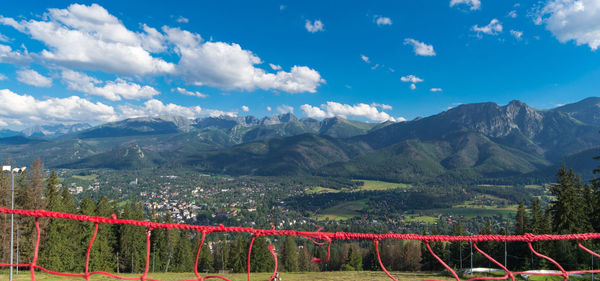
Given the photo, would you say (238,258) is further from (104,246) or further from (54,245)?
(54,245)

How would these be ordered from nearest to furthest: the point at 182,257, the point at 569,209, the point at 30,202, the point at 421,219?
the point at 30,202 → the point at 569,209 → the point at 182,257 → the point at 421,219

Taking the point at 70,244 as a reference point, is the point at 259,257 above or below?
below

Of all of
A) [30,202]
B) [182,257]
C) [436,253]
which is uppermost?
[30,202]

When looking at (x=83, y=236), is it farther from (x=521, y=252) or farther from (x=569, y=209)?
(x=569, y=209)

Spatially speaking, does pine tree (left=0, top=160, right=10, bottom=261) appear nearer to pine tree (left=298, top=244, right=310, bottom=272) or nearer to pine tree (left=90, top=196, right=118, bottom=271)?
pine tree (left=90, top=196, right=118, bottom=271)

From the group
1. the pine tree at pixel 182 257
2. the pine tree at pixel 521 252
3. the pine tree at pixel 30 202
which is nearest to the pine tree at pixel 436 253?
the pine tree at pixel 521 252

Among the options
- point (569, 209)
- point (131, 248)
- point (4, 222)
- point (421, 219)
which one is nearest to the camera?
point (4, 222)

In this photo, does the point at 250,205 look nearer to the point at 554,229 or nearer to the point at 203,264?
the point at 203,264

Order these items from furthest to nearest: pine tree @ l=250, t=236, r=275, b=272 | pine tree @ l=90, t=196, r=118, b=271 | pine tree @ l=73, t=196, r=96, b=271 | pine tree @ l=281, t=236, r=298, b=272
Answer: pine tree @ l=281, t=236, r=298, b=272
pine tree @ l=250, t=236, r=275, b=272
pine tree @ l=90, t=196, r=118, b=271
pine tree @ l=73, t=196, r=96, b=271

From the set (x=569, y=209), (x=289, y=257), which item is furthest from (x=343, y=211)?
(x=569, y=209)

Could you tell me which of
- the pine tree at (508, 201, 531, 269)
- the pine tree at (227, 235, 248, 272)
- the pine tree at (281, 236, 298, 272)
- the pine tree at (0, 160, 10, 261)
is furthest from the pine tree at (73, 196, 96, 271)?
the pine tree at (508, 201, 531, 269)

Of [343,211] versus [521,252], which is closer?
[521,252]

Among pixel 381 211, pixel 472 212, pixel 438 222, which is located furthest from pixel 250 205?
pixel 472 212

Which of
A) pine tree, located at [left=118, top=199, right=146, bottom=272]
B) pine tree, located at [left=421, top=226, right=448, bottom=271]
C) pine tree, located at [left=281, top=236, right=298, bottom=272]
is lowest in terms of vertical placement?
pine tree, located at [left=281, top=236, right=298, bottom=272]
